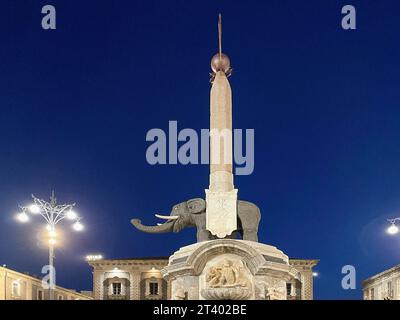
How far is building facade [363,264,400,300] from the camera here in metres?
57.4

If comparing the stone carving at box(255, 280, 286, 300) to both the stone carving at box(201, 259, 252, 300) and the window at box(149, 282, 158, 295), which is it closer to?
the stone carving at box(201, 259, 252, 300)

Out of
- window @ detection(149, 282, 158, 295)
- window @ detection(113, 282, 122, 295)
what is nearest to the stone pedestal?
window @ detection(149, 282, 158, 295)

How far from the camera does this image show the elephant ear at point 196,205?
26.1 meters

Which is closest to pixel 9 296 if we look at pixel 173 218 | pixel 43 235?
pixel 43 235

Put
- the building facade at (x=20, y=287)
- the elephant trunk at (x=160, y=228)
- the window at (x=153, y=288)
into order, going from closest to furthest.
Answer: the elephant trunk at (x=160, y=228), the building facade at (x=20, y=287), the window at (x=153, y=288)

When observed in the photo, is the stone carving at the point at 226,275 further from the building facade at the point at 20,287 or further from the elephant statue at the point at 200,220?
the building facade at the point at 20,287

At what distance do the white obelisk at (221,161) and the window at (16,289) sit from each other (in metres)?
32.5

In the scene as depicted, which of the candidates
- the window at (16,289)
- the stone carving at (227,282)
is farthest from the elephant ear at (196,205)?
the window at (16,289)

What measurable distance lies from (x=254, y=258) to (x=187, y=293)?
287 cm

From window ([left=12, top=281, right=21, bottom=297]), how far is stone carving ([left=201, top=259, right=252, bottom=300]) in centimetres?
3502

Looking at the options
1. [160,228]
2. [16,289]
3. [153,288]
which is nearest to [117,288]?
[153,288]

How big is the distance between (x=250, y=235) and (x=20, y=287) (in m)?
35.5
